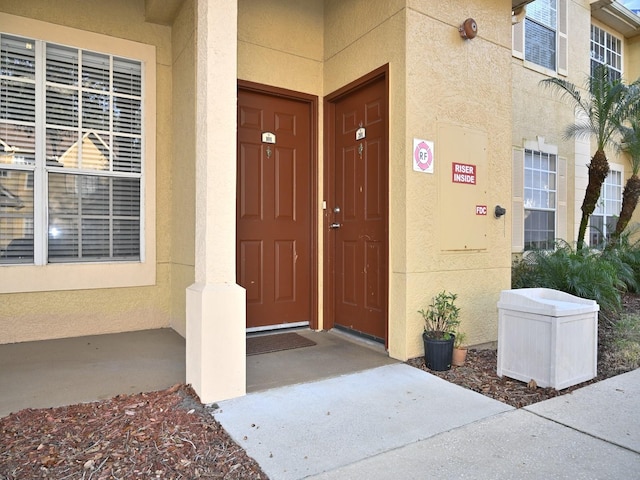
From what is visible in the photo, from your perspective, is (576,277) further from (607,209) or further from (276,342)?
(607,209)

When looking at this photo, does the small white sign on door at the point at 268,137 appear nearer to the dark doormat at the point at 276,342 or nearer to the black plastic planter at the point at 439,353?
the dark doormat at the point at 276,342

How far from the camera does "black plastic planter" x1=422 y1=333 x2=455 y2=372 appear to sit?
11.8 ft

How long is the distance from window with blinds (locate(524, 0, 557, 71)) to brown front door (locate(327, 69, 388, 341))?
4609 millimetres

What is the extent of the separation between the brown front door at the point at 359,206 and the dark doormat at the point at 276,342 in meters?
0.57

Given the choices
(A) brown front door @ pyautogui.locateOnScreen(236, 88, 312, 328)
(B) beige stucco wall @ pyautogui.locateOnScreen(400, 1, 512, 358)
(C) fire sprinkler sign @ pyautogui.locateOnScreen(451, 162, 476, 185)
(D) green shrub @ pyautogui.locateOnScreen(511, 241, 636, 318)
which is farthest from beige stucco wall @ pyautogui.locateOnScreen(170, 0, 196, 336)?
(D) green shrub @ pyautogui.locateOnScreen(511, 241, 636, 318)

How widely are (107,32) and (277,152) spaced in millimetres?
2121

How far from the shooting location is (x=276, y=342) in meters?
4.37

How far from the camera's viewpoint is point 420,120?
3.94 m

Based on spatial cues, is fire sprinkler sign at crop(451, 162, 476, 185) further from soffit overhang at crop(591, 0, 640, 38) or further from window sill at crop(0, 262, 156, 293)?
soffit overhang at crop(591, 0, 640, 38)

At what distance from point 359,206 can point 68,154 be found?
297 centimetres

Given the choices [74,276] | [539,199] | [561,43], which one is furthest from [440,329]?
[561,43]

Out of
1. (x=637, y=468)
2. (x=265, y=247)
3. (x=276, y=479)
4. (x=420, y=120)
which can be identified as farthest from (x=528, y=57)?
(x=276, y=479)

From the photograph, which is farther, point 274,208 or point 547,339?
point 274,208

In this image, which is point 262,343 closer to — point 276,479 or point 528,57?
point 276,479
